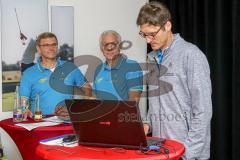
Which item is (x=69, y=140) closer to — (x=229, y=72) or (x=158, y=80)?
(x=158, y=80)

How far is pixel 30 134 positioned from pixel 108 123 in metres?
1.18

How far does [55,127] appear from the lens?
2.55 meters

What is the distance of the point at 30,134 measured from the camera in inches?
103

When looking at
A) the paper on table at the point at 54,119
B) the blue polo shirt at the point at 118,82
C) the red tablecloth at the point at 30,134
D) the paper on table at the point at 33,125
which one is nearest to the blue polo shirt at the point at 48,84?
the blue polo shirt at the point at 118,82

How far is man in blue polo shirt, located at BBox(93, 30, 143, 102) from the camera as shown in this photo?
341 cm

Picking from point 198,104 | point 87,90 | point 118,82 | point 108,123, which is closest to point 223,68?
point 118,82

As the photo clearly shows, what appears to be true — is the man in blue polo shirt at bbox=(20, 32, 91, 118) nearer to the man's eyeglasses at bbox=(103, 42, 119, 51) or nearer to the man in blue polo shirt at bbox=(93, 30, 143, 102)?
the man in blue polo shirt at bbox=(93, 30, 143, 102)

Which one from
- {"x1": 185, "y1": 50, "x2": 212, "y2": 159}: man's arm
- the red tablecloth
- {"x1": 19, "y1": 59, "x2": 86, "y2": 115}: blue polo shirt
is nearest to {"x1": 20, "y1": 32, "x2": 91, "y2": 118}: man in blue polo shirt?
{"x1": 19, "y1": 59, "x2": 86, "y2": 115}: blue polo shirt

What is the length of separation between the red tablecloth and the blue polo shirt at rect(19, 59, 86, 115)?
0.49 m

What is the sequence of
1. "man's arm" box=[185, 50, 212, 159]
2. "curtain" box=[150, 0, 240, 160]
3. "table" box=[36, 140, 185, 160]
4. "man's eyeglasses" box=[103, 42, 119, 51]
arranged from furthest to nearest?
1. "man's eyeglasses" box=[103, 42, 119, 51]
2. "curtain" box=[150, 0, 240, 160]
3. "man's arm" box=[185, 50, 212, 159]
4. "table" box=[36, 140, 185, 160]

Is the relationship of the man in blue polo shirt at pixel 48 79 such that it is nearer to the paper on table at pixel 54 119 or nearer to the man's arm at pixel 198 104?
the paper on table at pixel 54 119

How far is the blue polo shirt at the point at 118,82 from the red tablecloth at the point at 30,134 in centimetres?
87

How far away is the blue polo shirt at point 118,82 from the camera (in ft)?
11.2

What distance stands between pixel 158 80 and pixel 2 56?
2.06 metres
